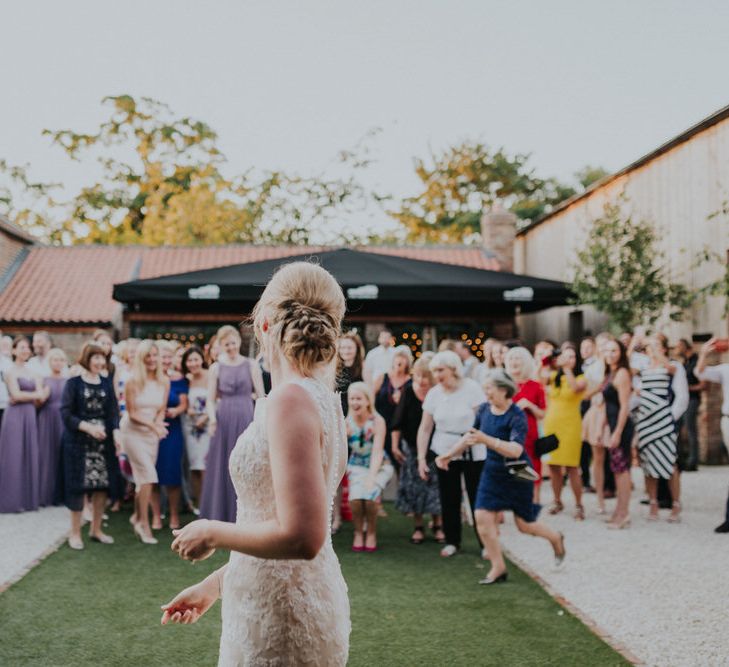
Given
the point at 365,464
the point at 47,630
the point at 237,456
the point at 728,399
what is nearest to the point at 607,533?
the point at 728,399

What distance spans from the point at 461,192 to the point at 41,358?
3184 cm

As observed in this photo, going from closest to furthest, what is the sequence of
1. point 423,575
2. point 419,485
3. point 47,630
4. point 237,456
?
point 237,456 → point 47,630 → point 423,575 → point 419,485

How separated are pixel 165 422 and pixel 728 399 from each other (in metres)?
5.76

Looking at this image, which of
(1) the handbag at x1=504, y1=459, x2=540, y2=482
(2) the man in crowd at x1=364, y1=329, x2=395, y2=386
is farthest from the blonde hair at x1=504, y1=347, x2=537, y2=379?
(2) the man in crowd at x1=364, y1=329, x2=395, y2=386

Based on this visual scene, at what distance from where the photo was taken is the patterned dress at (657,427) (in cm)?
955

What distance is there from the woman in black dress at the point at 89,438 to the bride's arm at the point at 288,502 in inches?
264

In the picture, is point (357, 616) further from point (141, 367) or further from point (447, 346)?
point (447, 346)

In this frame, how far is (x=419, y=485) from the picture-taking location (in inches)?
350

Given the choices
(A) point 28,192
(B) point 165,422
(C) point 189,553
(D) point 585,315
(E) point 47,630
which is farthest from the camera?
(A) point 28,192

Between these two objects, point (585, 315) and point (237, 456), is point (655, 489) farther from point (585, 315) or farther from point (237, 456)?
point (585, 315)

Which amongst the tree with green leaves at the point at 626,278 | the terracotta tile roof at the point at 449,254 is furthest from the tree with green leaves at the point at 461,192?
the tree with green leaves at the point at 626,278

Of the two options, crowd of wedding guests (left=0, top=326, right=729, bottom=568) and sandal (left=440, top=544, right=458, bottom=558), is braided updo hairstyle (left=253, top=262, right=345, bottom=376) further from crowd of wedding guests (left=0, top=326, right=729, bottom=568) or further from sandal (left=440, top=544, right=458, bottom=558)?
sandal (left=440, top=544, right=458, bottom=558)

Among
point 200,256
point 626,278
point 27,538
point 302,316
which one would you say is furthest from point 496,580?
point 200,256

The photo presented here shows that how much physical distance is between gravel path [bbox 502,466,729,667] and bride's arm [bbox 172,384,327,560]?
3805 mm
